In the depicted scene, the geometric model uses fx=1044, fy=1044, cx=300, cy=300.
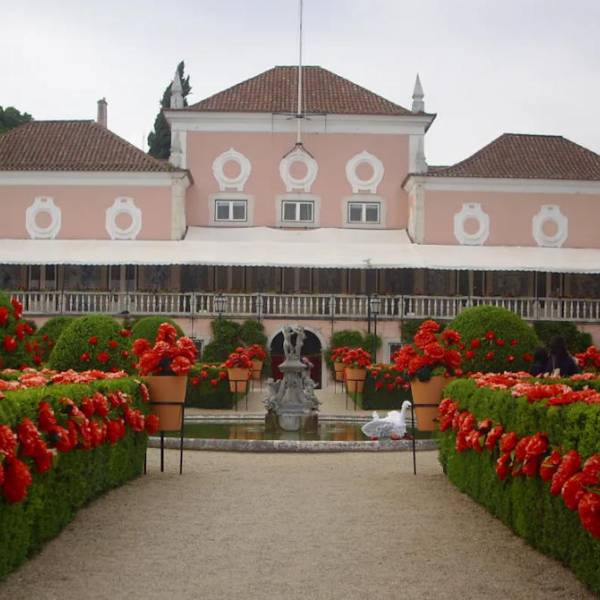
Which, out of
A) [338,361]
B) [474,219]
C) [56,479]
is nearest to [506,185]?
[474,219]

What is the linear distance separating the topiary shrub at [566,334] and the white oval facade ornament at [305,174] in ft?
28.7

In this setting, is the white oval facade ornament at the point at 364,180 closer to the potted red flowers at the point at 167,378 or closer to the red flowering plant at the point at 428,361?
the red flowering plant at the point at 428,361

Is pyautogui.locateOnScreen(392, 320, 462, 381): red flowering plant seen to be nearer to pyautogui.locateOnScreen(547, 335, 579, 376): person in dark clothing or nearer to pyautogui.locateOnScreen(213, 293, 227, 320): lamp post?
pyautogui.locateOnScreen(547, 335, 579, 376): person in dark clothing

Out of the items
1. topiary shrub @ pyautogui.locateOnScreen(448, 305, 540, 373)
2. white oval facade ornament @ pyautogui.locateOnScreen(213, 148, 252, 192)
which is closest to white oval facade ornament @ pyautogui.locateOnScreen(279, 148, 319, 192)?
white oval facade ornament @ pyautogui.locateOnScreen(213, 148, 252, 192)

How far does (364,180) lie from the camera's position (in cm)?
3303

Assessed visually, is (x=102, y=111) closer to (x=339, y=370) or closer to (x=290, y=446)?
(x=339, y=370)

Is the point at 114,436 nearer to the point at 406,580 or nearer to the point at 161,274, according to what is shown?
the point at 406,580

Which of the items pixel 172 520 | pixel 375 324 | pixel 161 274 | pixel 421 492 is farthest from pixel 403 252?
pixel 172 520

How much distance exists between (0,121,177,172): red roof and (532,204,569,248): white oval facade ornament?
11185mm

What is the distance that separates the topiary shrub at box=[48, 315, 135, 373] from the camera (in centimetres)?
1310

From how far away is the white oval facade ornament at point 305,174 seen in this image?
108ft

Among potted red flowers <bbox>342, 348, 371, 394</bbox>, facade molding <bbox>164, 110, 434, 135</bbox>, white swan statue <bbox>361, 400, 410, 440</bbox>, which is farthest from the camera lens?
facade molding <bbox>164, 110, 434, 135</bbox>

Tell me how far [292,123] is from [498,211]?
22.8ft

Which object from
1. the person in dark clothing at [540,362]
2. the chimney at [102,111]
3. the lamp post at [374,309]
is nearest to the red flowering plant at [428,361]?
the person in dark clothing at [540,362]
